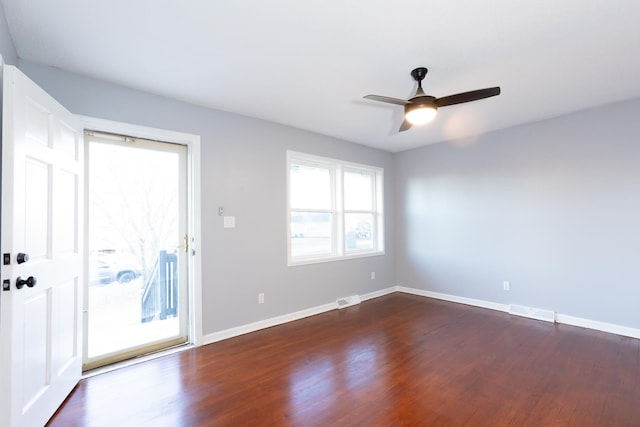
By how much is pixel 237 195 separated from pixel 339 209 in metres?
1.79

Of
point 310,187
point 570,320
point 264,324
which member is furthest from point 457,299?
point 264,324

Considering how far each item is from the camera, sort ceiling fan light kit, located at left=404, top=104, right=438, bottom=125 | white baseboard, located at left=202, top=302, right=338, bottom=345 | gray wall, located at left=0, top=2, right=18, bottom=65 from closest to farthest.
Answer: gray wall, located at left=0, top=2, right=18, bottom=65
ceiling fan light kit, located at left=404, top=104, right=438, bottom=125
white baseboard, located at left=202, top=302, right=338, bottom=345

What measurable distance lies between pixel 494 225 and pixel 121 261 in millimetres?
4731

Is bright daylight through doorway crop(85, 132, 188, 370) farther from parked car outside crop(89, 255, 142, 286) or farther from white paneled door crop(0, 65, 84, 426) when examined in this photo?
white paneled door crop(0, 65, 84, 426)

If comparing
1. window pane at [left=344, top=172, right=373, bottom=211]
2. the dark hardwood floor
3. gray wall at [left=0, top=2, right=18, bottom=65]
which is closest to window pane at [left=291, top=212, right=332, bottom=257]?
window pane at [left=344, top=172, right=373, bottom=211]

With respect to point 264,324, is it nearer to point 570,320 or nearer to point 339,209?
point 339,209

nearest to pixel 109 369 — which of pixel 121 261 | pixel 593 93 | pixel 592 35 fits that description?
pixel 121 261

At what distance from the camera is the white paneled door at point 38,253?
5.41 ft

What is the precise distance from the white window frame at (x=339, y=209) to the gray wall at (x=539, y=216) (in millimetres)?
589

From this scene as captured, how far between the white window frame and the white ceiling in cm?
109

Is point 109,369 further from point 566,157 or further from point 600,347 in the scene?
point 566,157

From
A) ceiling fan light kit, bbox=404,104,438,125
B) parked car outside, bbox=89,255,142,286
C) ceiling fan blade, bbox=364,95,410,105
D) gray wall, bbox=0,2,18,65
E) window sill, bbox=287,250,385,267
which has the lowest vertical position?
window sill, bbox=287,250,385,267

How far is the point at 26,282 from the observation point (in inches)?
68.7

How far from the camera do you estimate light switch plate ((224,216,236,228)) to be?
348cm
